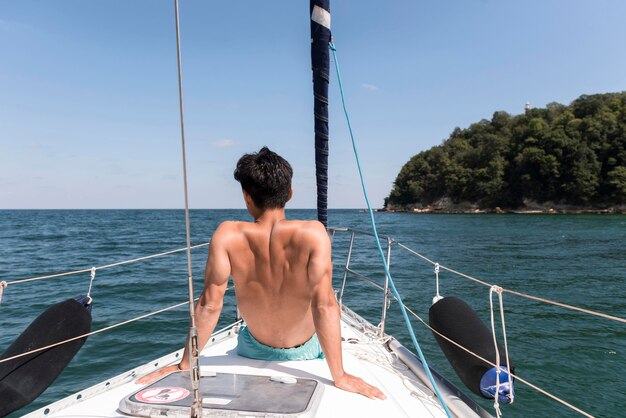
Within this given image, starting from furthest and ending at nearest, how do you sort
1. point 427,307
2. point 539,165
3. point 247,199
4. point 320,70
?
point 539,165 → point 427,307 → point 320,70 → point 247,199

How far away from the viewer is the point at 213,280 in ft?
6.74

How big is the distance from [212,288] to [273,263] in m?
0.33

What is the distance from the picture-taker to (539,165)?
69.1m

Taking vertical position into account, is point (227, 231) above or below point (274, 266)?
above

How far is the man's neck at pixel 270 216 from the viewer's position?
6.68 ft

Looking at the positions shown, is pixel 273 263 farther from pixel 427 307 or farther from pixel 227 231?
pixel 427 307

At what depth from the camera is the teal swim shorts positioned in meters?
2.40

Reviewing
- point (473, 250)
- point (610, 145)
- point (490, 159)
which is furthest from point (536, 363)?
point (490, 159)

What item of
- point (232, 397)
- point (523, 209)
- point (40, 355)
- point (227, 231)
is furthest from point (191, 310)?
point (523, 209)

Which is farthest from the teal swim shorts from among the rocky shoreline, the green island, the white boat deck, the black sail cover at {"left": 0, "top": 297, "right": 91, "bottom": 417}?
the rocky shoreline

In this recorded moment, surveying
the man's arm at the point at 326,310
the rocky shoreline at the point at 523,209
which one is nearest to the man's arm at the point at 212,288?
the man's arm at the point at 326,310

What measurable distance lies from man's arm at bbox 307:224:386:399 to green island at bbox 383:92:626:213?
70360 mm

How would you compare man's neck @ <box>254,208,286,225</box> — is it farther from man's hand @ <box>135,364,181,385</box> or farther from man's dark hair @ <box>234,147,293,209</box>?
man's hand @ <box>135,364,181,385</box>

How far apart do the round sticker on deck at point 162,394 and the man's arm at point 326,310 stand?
65 cm
